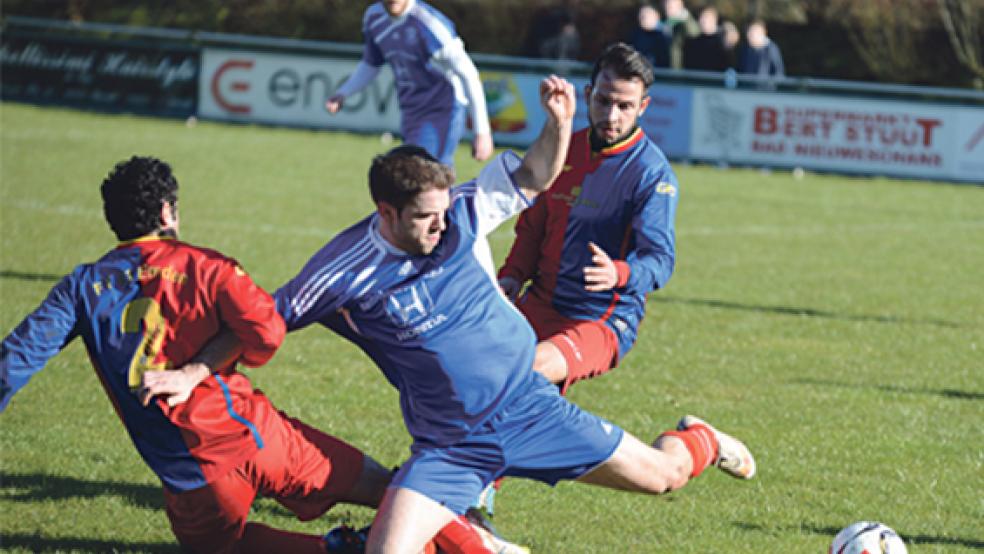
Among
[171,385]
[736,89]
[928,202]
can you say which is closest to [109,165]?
[736,89]

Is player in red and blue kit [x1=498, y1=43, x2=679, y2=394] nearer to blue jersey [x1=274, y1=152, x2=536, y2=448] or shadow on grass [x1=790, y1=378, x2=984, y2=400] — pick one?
blue jersey [x1=274, y1=152, x2=536, y2=448]

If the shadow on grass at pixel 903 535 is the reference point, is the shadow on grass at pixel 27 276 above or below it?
above

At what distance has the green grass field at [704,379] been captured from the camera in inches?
235

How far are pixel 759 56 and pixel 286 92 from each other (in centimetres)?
791

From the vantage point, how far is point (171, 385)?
4.55 m

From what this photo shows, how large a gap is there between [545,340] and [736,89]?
1616cm

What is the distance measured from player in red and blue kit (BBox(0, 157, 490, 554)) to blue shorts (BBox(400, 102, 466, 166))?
507 cm

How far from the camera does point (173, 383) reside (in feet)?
14.9

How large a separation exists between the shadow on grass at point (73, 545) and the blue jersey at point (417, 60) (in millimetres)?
4907

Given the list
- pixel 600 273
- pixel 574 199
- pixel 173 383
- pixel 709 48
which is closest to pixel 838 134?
Answer: pixel 709 48

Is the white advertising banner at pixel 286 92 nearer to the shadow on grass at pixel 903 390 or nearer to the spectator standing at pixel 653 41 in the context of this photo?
the spectator standing at pixel 653 41

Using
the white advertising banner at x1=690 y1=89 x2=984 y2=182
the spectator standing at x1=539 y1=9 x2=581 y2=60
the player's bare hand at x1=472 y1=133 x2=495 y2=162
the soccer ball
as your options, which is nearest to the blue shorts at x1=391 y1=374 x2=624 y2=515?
the soccer ball

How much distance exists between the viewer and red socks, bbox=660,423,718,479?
17.9 ft

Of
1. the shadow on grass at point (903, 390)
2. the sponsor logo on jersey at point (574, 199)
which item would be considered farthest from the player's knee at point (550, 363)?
the shadow on grass at point (903, 390)
